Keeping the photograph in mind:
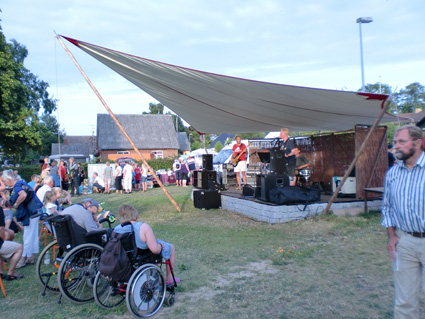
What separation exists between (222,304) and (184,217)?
5.05m

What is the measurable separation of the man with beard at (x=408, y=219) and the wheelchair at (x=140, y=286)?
2058 millimetres

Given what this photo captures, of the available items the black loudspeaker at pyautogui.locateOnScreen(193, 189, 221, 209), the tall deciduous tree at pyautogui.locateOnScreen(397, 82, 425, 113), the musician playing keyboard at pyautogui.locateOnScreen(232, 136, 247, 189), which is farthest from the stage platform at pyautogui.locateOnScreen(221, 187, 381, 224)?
the tall deciduous tree at pyautogui.locateOnScreen(397, 82, 425, 113)

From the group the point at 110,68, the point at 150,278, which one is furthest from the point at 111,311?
the point at 110,68

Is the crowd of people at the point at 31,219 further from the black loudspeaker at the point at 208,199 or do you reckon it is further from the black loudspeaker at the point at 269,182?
the black loudspeaker at the point at 208,199

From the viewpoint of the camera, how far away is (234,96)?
654 cm

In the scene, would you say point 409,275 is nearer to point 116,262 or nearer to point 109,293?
point 116,262

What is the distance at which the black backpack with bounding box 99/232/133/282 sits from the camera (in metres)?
3.23

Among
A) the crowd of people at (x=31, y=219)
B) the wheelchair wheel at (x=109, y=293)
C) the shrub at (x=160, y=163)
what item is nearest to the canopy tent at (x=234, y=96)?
the crowd of people at (x=31, y=219)

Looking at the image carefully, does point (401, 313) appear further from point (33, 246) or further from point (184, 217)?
point (184, 217)

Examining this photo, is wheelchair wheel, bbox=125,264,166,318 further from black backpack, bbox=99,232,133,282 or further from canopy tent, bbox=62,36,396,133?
canopy tent, bbox=62,36,396,133

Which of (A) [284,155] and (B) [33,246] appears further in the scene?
(A) [284,155]

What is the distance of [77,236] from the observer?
12.5 ft

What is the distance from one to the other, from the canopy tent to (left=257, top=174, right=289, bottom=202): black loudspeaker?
1.39 meters

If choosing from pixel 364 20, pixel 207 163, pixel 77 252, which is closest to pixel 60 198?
pixel 77 252
